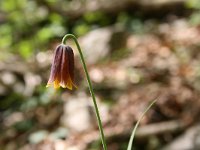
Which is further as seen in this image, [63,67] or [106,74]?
[106,74]

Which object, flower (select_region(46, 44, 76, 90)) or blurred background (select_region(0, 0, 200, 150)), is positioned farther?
A: blurred background (select_region(0, 0, 200, 150))

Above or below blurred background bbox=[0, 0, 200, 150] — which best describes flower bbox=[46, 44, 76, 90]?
below

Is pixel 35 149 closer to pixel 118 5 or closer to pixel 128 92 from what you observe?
pixel 128 92

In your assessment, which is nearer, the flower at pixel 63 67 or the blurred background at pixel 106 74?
the flower at pixel 63 67

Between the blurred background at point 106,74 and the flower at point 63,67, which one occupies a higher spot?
the blurred background at point 106,74

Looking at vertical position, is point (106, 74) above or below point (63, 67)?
above
